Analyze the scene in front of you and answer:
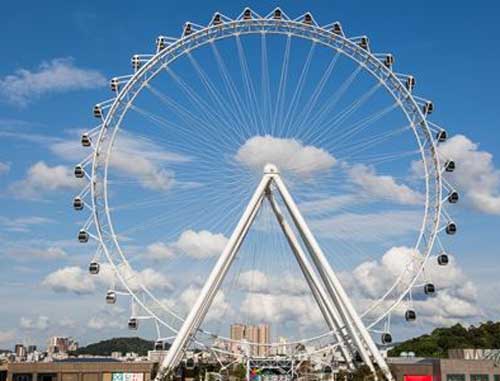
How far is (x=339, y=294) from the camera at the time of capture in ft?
121

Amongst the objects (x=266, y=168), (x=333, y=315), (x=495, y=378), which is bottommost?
(x=495, y=378)

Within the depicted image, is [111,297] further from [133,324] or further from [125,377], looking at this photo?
[125,377]

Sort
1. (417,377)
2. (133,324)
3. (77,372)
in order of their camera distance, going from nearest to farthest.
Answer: (133,324)
(417,377)
(77,372)

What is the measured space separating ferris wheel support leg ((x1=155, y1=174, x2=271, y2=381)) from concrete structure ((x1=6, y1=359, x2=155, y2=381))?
1999cm

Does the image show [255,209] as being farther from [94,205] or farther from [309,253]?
[94,205]

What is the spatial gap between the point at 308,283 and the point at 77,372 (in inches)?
985

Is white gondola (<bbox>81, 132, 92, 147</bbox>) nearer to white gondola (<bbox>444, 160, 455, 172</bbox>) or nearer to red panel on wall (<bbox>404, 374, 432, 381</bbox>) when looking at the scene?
white gondola (<bbox>444, 160, 455, 172</bbox>)

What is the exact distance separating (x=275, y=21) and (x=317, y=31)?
2.27m

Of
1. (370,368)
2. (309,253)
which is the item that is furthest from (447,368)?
(309,253)

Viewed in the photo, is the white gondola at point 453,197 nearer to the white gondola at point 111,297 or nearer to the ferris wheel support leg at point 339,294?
the ferris wheel support leg at point 339,294

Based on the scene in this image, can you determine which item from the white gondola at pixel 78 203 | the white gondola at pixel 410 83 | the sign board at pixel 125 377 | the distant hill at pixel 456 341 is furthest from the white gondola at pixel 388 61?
the distant hill at pixel 456 341

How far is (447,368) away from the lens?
46.0 metres

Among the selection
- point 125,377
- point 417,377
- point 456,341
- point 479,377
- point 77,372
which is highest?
point 456,341

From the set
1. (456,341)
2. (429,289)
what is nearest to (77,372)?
(429,289)
